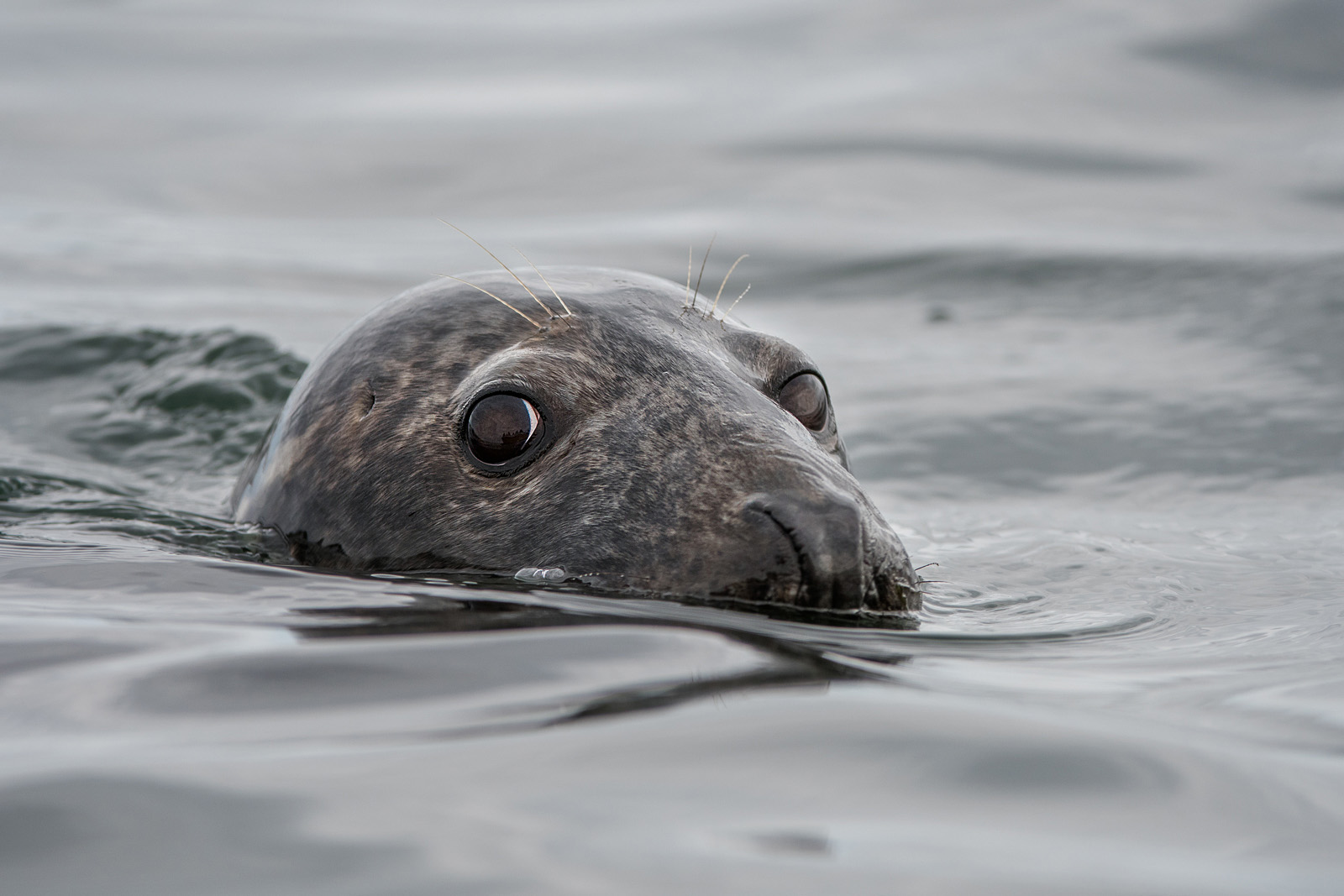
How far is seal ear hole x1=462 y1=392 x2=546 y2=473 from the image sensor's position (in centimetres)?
352

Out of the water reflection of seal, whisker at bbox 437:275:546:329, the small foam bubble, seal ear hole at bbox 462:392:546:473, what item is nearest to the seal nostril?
the water reflection of seal

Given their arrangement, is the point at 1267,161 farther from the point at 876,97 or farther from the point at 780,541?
the point at 780,541

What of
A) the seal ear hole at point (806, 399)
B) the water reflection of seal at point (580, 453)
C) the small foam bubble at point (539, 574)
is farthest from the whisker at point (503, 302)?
the small foam bubble at point (539, 574)

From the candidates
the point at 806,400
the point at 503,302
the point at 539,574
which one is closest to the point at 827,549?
the point at 539,574

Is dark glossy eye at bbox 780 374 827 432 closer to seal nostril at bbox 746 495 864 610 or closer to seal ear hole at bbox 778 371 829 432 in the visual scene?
seal ear hole at bbox 778 371 829 432

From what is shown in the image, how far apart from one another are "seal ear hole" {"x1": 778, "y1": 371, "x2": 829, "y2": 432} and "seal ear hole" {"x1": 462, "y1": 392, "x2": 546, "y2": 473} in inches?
25.7

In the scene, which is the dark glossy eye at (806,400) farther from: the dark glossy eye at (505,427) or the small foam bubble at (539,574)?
the small foam bubble at (539,574)

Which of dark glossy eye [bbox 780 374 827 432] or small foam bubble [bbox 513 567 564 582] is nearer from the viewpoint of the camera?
small foam bubble [bbox 513 567 564 582]

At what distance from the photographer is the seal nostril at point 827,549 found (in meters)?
2.96

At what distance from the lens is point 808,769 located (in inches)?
80.3

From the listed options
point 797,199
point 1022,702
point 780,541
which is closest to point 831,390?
point 797,199

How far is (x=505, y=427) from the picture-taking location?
3527 millimetres

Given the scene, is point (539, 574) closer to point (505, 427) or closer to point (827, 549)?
point (505, 427)

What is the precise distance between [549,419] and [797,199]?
786 cm
